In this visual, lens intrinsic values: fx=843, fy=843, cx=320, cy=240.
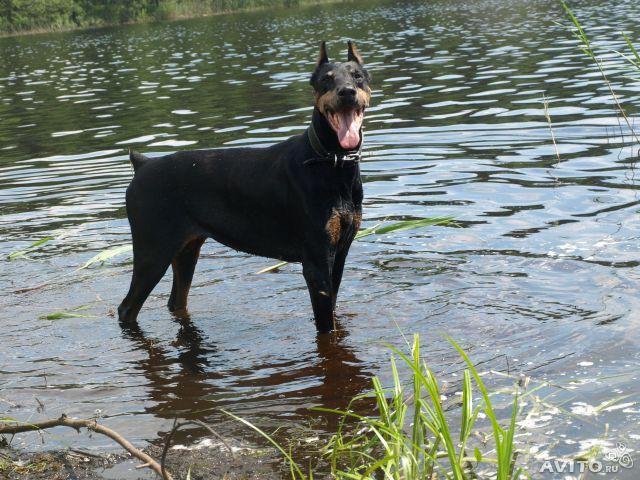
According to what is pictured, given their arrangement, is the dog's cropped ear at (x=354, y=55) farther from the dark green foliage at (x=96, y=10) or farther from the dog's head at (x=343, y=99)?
the dark green foliage at (x=96, y=10)

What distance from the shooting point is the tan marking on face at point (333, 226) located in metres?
5.66

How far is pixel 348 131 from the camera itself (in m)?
5.48

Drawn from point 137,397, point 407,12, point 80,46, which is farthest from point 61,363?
point 407,12

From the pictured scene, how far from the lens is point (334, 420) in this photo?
4.73 meters

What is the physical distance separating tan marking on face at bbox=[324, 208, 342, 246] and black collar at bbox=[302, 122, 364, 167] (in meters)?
0.33

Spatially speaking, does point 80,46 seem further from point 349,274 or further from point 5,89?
point 349,274

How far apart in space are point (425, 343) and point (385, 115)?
9465mm

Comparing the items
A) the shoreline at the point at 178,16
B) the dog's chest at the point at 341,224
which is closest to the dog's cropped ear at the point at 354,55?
the dog's chest at the point at 341,224

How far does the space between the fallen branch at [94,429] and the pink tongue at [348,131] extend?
7.77 ft

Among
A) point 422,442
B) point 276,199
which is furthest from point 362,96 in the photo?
point 422,442

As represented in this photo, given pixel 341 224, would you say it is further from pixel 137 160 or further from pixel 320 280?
pixel 137 160

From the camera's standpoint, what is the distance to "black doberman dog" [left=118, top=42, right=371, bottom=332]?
5613 mm

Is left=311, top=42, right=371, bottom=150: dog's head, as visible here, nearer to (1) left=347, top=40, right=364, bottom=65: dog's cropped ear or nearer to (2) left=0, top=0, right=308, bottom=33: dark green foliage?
(1) left=347, top=40, right=364, bottom=65: dog's cropped ear

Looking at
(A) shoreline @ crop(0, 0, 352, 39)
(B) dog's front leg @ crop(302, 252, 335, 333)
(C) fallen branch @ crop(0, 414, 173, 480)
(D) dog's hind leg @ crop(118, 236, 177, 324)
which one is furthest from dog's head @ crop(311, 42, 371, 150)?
(A) shoreline @ crop(0, 0, 352, 39)
